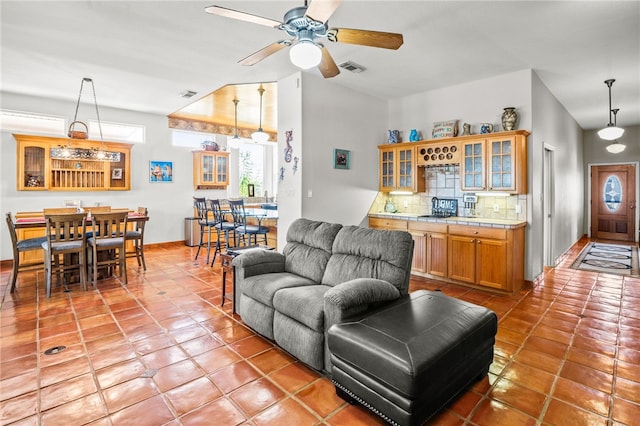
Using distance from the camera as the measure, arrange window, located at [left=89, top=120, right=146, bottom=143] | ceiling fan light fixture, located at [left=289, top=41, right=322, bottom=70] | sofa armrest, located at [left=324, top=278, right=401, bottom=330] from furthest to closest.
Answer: window, located at [left=89, top=120, right=146, bottom=143] < ceiling fan light fixture, located at [left=289, top=41, right=322, bottom=70] < sofa armrest, located at [left=324, top=278, right=401, bottom=330]

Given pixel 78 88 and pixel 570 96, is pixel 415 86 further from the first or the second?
pixel 78 88

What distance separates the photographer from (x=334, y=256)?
3008 mm

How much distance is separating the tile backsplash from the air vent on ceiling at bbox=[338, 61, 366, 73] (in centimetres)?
206

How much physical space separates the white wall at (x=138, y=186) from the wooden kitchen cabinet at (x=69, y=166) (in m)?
0.14

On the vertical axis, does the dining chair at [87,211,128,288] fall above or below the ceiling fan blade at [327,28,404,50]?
below

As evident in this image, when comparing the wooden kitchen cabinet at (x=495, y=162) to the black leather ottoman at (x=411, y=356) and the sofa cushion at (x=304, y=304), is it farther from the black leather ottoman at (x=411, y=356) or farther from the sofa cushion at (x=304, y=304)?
the sofa cushion at (x=304, y=304)

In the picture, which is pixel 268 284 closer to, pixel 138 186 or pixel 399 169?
pixel 399 169

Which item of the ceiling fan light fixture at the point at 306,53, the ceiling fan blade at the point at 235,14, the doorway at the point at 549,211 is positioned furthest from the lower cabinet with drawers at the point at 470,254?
the ceiling fan blade at the point at 235,14

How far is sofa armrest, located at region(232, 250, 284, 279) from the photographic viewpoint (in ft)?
10.4

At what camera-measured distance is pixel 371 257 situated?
2730 millimetres

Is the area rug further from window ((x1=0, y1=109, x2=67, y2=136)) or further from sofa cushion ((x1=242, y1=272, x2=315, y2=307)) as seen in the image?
window ((x1=0, y1=109, x2=67, y2=136))

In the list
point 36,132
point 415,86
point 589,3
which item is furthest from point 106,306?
point 589,3

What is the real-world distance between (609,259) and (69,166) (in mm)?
10267

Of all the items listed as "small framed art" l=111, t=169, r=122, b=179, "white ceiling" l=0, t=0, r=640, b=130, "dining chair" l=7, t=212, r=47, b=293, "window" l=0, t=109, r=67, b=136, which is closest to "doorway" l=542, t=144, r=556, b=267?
"white ceiling" l=0, t=0, r=640, b=130
